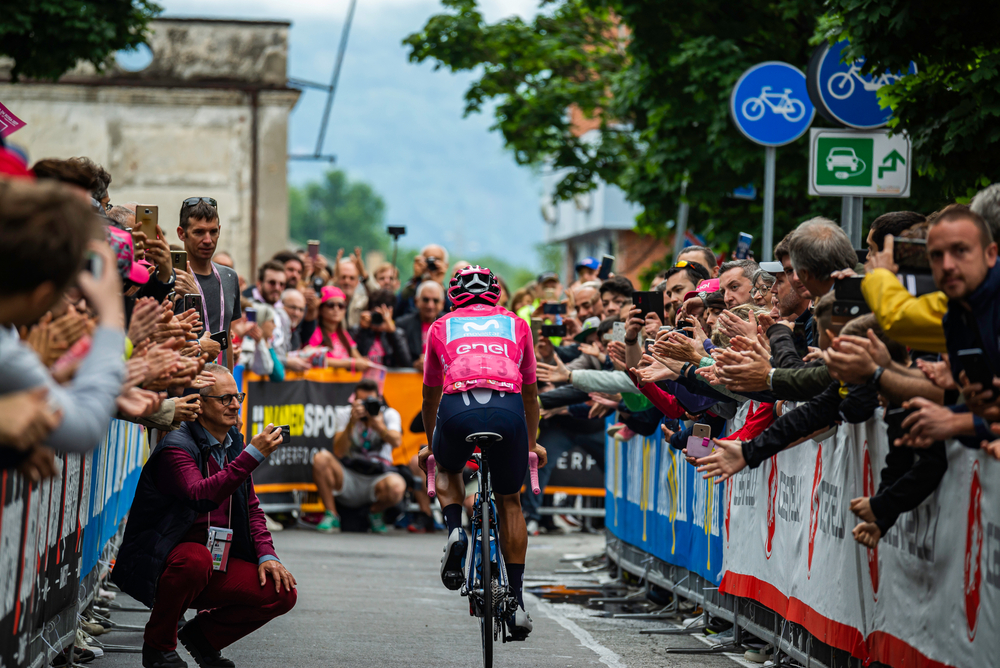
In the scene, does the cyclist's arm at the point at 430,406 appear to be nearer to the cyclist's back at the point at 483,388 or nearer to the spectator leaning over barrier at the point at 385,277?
the cyclist's back at the point at 483,388

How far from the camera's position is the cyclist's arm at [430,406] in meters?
8.59

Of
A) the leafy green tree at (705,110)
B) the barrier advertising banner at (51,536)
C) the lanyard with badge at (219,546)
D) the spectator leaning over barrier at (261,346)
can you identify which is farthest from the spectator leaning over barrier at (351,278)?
the lanyard with badge at (219,546)

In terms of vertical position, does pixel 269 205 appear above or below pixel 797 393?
above

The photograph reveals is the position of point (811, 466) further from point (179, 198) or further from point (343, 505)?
point (179, 198)

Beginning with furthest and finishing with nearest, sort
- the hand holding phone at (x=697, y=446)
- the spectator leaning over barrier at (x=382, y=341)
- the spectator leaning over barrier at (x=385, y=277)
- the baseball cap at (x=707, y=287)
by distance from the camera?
the spectator leaning over barrier at (x=385, y=277)
the spectator leaning over barrier at (x=382, y=341)
the baseball cap at (x=707, y=287)
the hand holding phone at (x=697, y=446)

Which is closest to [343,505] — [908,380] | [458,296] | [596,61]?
[458,296]

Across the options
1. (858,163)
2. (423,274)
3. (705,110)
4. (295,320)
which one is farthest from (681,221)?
(858,163)

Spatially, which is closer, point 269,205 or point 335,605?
point 335,605

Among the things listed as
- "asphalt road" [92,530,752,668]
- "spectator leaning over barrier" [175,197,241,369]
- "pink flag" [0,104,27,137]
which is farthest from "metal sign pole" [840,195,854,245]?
"pink flag" [0,104,27,137]

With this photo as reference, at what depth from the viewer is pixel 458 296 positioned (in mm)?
8281

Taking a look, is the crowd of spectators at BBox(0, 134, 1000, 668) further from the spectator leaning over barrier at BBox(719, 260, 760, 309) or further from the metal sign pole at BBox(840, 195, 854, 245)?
the metal sign pole at BBox(840, 195, 854, 245)

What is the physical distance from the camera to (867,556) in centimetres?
656

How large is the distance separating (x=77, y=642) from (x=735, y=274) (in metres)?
4.49

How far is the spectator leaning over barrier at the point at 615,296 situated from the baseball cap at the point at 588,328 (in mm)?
196
